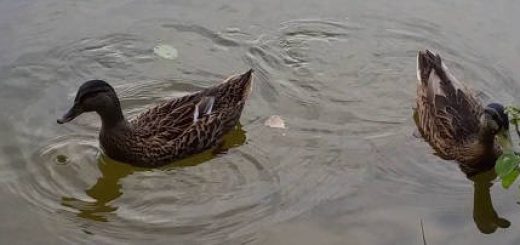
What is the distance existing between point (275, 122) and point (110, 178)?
1.63m

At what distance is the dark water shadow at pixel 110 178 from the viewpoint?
21.7ft

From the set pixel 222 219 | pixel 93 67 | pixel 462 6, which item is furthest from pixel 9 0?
pixel 462 6

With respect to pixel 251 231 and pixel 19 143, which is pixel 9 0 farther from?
pixel 251 231

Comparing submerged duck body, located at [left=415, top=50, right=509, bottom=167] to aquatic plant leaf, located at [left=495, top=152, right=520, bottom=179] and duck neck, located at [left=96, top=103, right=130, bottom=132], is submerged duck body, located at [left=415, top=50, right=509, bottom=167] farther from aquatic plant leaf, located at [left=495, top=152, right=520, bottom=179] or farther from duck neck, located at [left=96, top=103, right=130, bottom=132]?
duck neck, located at [left=96, top=103, right=130, bottom=132]

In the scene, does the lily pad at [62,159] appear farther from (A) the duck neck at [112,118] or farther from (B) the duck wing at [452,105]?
(B) the duck wing at [452,105]

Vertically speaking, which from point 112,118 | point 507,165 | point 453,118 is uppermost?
point 507,165

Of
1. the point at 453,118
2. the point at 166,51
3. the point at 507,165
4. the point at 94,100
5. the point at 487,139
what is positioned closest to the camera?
the point at 507,165

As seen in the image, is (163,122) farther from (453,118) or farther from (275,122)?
(453,118)

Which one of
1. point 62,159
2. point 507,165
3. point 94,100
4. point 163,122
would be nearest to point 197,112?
point 163,122

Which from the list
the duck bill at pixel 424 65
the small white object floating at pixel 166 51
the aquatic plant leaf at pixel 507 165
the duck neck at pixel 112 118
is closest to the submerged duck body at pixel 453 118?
the duck bill at pixel 424 65

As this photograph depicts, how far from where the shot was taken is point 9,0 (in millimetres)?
9328

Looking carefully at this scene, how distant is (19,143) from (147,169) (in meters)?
1.18

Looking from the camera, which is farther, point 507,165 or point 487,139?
point 487,139

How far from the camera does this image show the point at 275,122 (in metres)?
7.71
